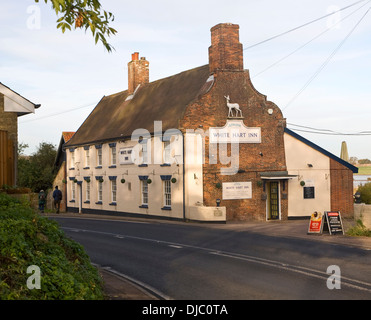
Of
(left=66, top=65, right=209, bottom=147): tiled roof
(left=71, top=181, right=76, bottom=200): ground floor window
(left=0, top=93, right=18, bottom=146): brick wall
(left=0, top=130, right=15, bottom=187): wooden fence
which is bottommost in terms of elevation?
(left=71, top=181, right=76, bottom=200): ground floor window

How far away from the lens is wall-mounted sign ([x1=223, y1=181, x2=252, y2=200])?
94.7ft

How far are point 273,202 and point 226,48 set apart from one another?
975cm

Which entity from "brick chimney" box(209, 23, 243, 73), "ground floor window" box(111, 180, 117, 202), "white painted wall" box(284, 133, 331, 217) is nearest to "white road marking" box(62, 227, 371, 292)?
"white painted wall" box(284, 133, 331, 217)

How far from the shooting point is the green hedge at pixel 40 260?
768cm

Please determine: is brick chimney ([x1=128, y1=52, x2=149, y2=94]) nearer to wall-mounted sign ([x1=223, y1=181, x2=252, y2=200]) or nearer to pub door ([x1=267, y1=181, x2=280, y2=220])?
wall-mounted sign ([x1=223, y1=181, x2=252, y2=200])

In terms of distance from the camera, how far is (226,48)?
1164 inches

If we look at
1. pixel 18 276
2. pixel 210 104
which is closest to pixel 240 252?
pixel 18 276

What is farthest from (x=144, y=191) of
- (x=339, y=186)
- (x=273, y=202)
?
(x=339, y=186)

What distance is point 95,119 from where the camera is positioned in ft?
142

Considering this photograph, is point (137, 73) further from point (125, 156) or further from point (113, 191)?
point (113, 191)

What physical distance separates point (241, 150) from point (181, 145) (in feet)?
11.8

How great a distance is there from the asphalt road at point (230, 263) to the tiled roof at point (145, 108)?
11.0 meters

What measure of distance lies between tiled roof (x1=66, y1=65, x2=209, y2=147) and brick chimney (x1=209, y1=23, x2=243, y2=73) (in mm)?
2005

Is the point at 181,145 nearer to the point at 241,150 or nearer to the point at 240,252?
the point at 241,150
